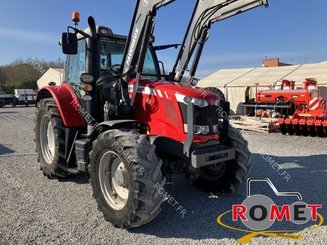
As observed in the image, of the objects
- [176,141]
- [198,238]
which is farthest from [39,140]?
[198,238]

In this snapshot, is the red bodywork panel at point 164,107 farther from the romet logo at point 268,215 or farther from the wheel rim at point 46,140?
the wheel rim at point 46,140

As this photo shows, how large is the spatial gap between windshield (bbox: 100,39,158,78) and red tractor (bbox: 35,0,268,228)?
2 centimetres

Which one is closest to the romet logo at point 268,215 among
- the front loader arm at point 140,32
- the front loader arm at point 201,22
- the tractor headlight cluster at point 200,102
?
the tractor headlight cluster at point 200,102

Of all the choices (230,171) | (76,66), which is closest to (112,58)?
(76,66)

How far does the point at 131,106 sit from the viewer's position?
4887 millimetres

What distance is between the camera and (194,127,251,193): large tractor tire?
5035 mm

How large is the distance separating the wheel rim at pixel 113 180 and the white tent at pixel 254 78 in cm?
1782

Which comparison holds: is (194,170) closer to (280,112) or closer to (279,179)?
(279,179)

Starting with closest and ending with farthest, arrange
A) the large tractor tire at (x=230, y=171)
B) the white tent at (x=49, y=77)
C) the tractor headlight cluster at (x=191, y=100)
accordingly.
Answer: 1. the tractor headlight cluster at (x=191, y=100)
2. the large tractor tire at (x=230, y=171)
3. the white tent at (x=49, y=77)

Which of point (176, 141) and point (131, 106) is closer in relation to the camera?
point (176, 141)

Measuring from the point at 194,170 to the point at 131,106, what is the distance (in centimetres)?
125

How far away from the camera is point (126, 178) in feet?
13.5

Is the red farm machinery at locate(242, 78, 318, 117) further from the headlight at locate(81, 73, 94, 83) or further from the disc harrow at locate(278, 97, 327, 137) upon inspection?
the headlight at locate(81, 73, 94, 83)

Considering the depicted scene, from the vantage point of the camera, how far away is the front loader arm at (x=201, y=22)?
4.57 metres
